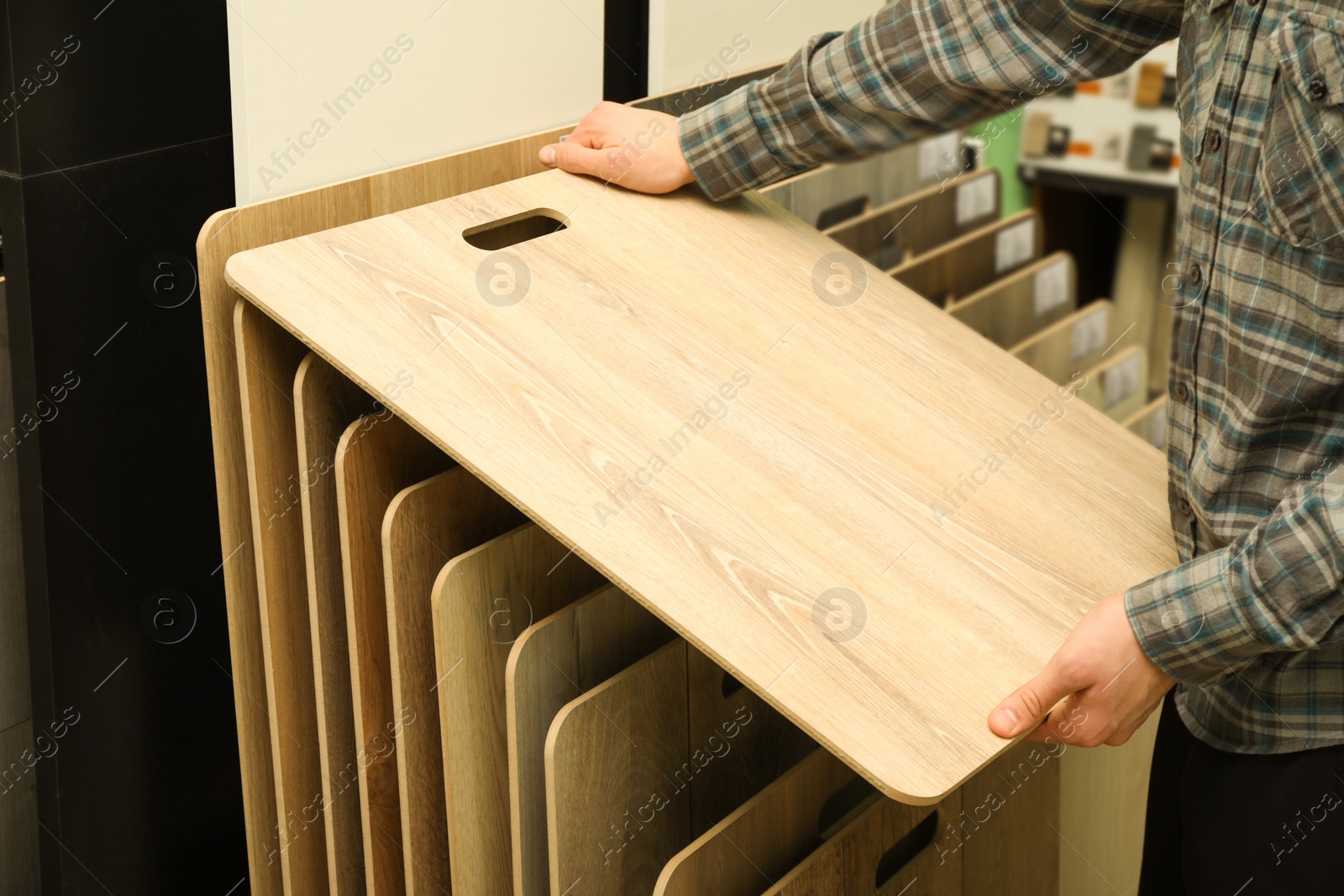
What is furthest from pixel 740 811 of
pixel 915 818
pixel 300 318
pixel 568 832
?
pixel 300 318

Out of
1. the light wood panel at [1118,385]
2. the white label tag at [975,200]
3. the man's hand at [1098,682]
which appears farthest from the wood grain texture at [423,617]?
the white label tag at [975,200]

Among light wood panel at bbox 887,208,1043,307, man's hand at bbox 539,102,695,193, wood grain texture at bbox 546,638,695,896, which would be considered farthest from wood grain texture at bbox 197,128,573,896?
light wood panel at bbox 887,208,1043,307

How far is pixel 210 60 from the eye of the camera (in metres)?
1.12

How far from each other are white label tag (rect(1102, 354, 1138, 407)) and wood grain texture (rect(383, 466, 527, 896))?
122cm

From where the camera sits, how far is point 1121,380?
2.12m

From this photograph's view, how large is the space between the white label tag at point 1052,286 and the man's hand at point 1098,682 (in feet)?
4.18

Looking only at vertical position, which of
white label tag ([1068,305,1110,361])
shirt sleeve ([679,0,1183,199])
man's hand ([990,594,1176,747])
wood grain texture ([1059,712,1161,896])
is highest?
shirt sleeve ([679,0,1183,199])

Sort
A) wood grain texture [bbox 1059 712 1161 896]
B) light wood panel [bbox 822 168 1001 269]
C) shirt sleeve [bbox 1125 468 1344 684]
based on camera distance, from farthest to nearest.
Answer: light wood panel [bbox 822 168 1001 269], wood grain texture [bbox 1059 712 1161 896], shirt sleeve [bbox 1125 468 1344 684]

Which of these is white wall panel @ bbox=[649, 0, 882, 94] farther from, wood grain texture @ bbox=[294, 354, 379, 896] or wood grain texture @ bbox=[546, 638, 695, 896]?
wood grain texture @ bbox=[546, 638, 695, 896]

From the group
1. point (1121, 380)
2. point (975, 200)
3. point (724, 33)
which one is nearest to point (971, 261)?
point (975, 200)

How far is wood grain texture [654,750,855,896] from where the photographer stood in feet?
3.24

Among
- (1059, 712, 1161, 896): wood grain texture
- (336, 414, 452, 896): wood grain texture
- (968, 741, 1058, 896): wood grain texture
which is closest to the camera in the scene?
(336, 414, 452, 896): wood grain texture

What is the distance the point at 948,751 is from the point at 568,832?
1.12ft

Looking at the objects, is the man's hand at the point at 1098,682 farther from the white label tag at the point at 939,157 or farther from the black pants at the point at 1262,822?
the white label tag at the point at 939,157
